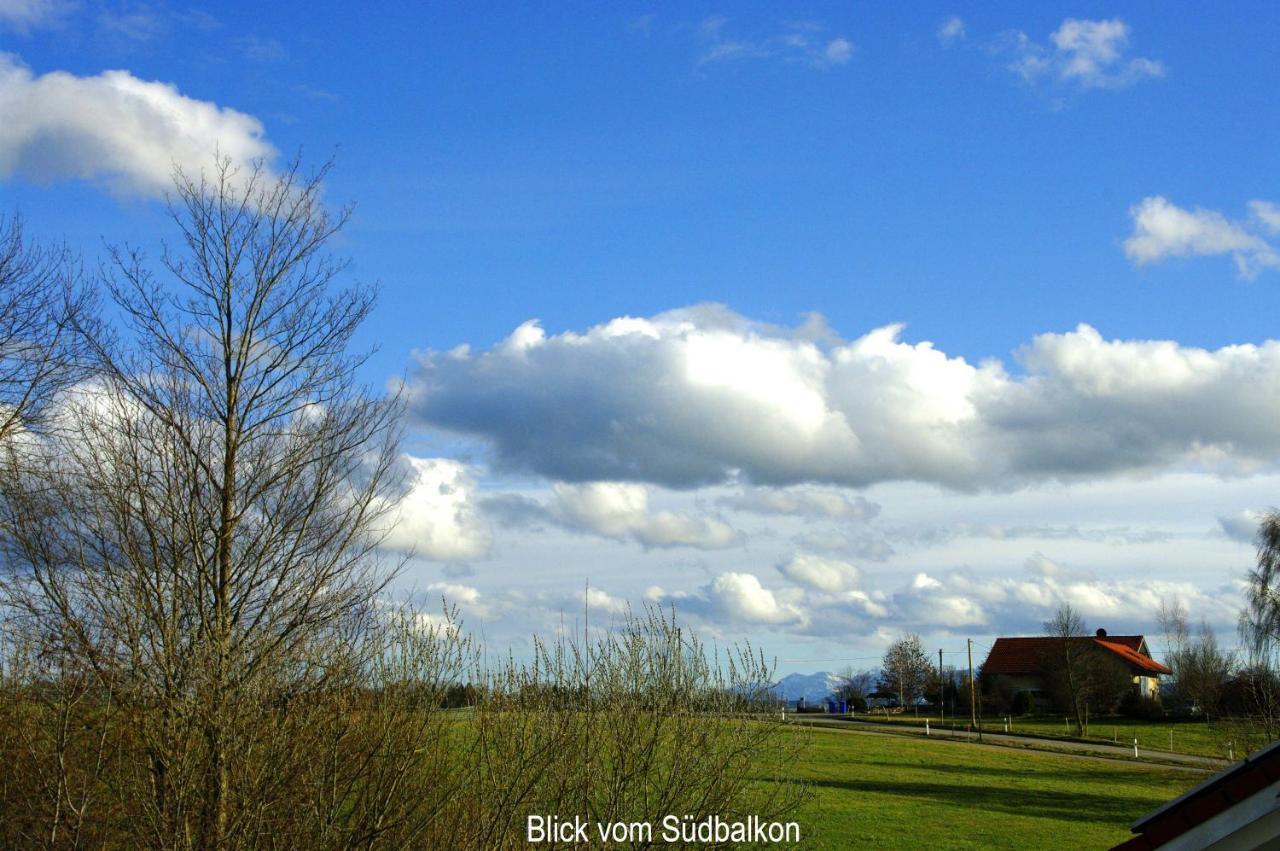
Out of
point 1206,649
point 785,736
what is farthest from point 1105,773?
point 1206,649

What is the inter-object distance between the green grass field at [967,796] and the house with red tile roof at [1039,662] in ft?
92.0

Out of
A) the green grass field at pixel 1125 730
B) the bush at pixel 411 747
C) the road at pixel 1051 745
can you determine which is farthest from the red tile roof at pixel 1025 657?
the bush at pixel 411 747

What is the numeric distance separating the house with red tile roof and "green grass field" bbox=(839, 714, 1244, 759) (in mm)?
5091

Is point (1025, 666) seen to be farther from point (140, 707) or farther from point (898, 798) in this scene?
point (140, 707)

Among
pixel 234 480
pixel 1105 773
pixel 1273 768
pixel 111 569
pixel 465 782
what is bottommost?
pixel 1105 773

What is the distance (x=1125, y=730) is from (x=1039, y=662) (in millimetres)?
15027

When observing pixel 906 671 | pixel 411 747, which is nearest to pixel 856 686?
pixel 906 671

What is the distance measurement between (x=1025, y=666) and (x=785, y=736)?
270ft

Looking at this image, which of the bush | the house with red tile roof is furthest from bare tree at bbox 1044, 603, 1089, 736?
the bush

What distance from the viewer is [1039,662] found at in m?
81.1

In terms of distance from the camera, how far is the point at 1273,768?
20.7 ft

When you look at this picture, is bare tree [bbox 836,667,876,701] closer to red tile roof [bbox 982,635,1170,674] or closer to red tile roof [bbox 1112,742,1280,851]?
red tile roof [bbox 982,635,1170,674]

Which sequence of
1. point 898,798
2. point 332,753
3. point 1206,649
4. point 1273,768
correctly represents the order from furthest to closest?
point 1206,649 < point 898,798 < point 332,753 < point 1273,768

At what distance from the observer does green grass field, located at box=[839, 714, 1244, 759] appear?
58.0 m
